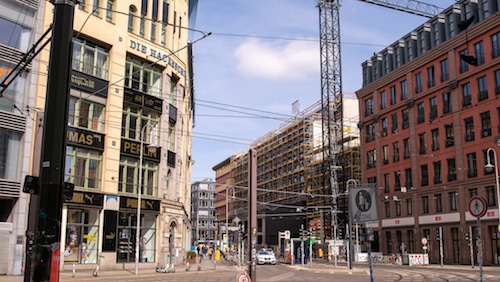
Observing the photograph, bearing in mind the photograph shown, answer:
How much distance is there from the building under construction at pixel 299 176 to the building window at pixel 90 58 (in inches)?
1595

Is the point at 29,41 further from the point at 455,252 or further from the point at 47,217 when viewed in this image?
the point at 455,252

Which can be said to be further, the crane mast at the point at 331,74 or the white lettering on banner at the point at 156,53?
the crane mast at the point at 331,74

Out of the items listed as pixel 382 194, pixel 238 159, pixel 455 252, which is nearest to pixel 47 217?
pixel 455 252

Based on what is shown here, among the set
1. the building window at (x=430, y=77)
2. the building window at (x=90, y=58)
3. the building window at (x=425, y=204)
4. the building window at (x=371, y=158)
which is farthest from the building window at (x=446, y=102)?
the building window at (x=90, y=58)

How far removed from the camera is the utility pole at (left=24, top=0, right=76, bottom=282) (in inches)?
283

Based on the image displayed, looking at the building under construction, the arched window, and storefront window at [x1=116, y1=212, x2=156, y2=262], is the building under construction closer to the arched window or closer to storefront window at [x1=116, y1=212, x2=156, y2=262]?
storefront window at [x1=116, y1=212, x2=156, y2=262]

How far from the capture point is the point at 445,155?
187 ft

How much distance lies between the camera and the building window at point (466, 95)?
5381cm

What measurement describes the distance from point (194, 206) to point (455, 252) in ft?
373

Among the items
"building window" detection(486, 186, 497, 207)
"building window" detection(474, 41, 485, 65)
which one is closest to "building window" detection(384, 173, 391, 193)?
"building window" detection(486, 186, 497, 207)

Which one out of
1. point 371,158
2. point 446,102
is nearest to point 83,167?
point 446,102

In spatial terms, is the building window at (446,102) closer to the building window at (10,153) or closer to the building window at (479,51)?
Answer: the building window at (479,51)

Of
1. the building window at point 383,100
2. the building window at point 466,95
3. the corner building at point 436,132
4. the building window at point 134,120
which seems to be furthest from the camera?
the building window at point 383,100

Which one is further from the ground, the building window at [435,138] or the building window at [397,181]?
the building window at [435,138]
